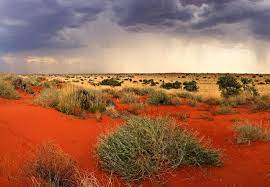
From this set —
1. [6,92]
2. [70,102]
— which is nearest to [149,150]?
[70,102]

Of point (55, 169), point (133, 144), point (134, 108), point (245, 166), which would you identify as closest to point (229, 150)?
point (245, 166)

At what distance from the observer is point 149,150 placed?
7645mm

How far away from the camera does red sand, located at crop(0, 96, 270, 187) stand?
24.3 ft

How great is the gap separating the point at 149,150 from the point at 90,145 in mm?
2491

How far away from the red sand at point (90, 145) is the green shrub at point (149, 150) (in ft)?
0.80

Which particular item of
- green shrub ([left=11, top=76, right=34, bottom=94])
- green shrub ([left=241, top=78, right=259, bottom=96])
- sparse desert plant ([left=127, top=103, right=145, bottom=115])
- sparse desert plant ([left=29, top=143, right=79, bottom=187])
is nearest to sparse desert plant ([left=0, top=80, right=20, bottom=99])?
sparse desert plant ([left=127, top=103, right=145, bottom=115])

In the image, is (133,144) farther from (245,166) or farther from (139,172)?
(245,166)

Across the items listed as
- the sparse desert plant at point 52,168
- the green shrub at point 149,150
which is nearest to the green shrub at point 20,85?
the green shrub at point 149,150

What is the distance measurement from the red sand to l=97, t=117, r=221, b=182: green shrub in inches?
9.6

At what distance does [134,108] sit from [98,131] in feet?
22.5

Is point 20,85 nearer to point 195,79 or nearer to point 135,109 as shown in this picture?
point 135,109

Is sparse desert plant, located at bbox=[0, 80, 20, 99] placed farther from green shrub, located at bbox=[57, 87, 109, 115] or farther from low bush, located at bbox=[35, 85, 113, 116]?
green shrub, located at bbox=[57, 87, 109, 115]

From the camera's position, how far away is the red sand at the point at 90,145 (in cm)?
742

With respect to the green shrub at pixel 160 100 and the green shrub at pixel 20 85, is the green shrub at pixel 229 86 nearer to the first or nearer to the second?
the green shrub at pixel 160 100
